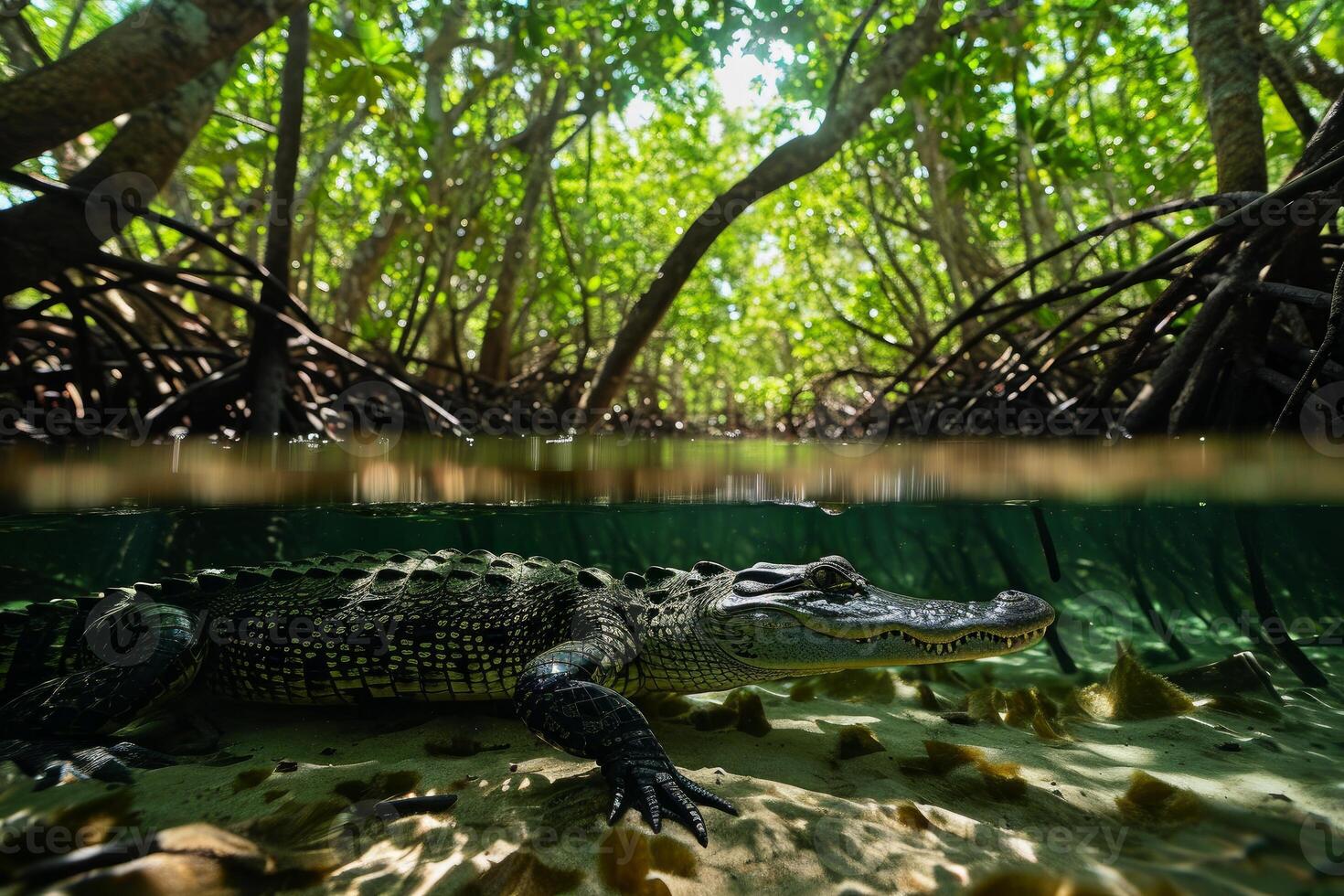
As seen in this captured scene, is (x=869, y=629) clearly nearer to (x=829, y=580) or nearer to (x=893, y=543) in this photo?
(x=829, y=580)

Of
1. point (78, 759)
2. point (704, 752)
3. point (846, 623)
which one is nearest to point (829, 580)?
point (846, 623)

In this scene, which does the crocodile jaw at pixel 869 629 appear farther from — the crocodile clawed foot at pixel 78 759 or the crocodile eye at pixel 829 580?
the crocodile clawed foot at pixel 78 759

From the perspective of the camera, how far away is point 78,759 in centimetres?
251

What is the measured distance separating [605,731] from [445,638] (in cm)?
109

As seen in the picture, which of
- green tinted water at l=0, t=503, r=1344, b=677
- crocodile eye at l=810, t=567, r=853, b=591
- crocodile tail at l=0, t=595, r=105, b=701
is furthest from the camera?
green tinted water at l=0, t=503, r=1344, b=677

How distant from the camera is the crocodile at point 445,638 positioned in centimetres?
268

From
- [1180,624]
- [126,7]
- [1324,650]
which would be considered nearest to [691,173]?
[126,7]

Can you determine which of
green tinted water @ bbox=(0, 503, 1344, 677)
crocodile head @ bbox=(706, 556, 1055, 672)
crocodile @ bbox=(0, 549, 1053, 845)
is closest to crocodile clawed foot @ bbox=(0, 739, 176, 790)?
crocodile @ bbox=(0, 549, 1053, 845)

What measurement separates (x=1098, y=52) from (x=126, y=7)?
37.5 ft

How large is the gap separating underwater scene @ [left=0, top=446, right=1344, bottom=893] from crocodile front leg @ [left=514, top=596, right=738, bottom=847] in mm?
26

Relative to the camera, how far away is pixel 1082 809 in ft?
7.43

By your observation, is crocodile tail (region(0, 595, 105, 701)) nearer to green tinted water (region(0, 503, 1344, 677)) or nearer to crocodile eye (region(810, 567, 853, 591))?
green tinted water (region(0, 503, 1344, 677))

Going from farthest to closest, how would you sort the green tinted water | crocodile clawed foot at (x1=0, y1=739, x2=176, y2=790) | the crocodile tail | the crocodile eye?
the green tinted water
the crocodile tail
the crocodile eye
crocodile clawed foot at (x1=0, y1=739, x2=176, y2=790)

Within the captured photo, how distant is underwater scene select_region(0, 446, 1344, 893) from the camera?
184 centimetres
